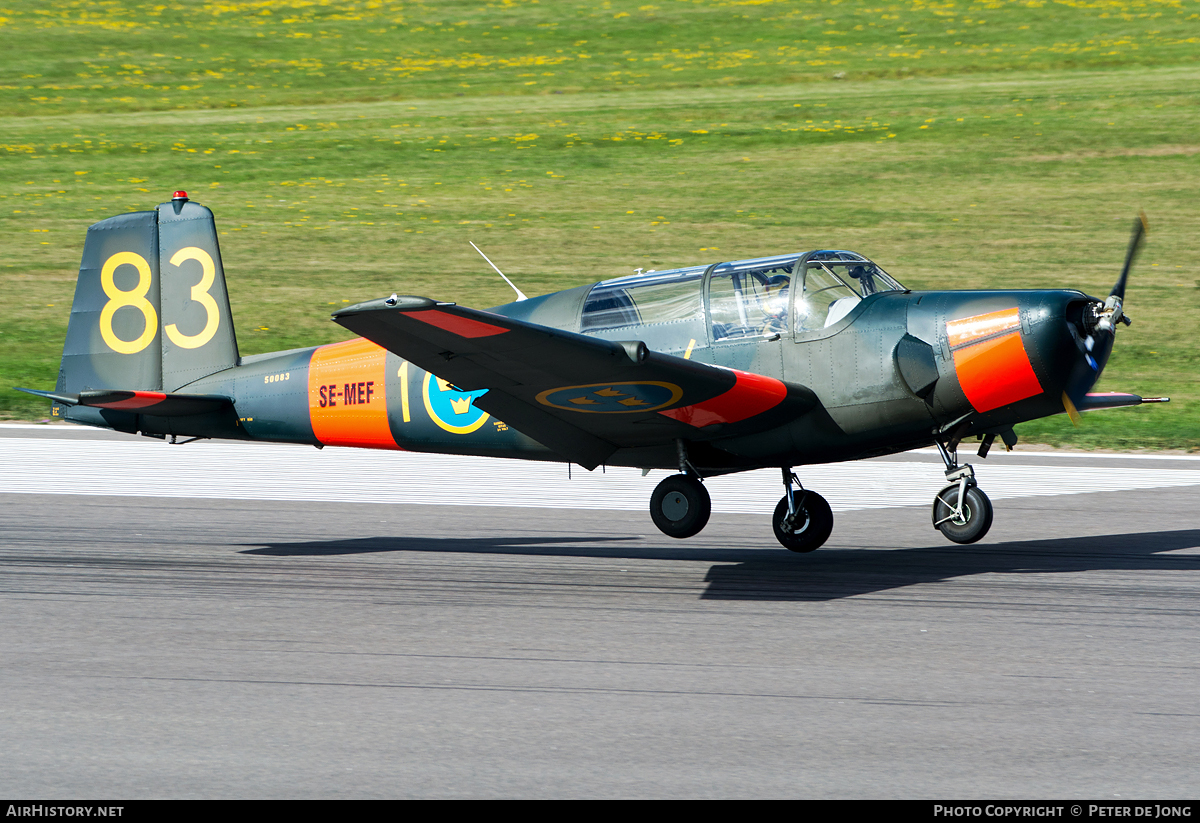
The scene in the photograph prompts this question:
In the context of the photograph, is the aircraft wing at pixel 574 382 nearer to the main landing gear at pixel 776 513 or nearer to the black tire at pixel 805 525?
the main landing gear at pixel 776 513

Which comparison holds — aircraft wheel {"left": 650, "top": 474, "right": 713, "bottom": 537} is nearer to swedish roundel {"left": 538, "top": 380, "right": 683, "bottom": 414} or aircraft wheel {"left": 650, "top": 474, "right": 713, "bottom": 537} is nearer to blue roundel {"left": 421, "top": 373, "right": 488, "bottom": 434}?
swedish roundel {"left": 538, "top": 380, "right": 683, "bottom": 414}

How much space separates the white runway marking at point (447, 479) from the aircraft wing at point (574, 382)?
274 centimetres

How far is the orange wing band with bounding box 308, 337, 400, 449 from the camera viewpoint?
10.4 metres

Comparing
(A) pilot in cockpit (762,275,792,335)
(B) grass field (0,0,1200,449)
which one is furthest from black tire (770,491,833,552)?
(B) grass field (0,0,1200,449)

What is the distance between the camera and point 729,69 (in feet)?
137

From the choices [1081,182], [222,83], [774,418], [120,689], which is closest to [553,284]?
[1081,182]

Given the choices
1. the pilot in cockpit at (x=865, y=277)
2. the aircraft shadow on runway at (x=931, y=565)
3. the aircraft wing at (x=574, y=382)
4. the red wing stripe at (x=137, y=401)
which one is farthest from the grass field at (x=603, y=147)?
the red wing stripe at (x=137, y=401)

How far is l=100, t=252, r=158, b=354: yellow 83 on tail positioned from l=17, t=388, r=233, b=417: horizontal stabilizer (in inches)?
21.4

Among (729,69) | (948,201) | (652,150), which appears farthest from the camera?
(729,69)

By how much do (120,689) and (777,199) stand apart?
24.5 m

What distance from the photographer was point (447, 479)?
45.2 feet

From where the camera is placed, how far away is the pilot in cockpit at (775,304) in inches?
367

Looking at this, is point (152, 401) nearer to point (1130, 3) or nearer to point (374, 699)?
point (374, 699)

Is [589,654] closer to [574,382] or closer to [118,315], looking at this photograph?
[574,382]
